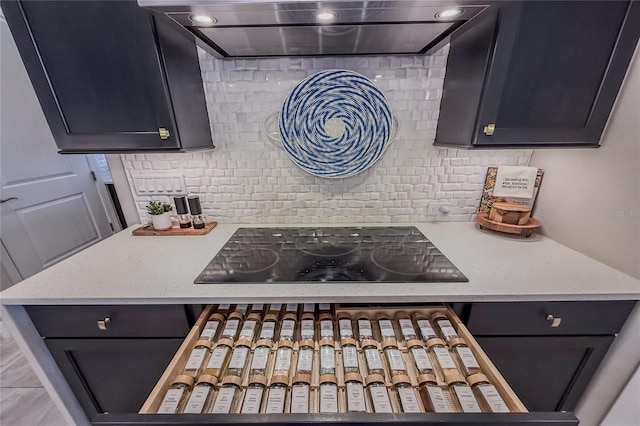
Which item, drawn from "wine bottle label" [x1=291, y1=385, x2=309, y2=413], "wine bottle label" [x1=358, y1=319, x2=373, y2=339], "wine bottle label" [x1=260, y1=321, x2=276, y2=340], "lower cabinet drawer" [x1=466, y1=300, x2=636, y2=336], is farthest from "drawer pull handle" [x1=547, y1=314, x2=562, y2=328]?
"wine bottle label" [x1=260, y1=321, x2=276, y2=340]

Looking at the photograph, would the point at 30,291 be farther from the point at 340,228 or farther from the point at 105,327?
the point at 340,228

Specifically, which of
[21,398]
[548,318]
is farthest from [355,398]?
[21,398]

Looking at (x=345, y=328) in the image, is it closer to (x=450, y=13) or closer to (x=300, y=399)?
(x=300, y=399)

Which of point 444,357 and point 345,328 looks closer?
point 444,357

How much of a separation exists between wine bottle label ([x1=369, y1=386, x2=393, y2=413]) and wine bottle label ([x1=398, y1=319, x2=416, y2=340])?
0.73ft

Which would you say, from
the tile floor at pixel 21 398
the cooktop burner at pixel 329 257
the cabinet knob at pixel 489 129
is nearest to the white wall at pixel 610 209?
the cabinet knob at pixel 489 129

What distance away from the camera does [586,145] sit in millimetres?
926

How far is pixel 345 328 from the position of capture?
2.83ft

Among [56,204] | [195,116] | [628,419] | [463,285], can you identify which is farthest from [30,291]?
[628,419]

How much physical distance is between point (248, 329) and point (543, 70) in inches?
54.5

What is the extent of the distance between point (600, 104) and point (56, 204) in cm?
375

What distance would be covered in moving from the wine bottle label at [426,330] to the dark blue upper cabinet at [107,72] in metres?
1.18

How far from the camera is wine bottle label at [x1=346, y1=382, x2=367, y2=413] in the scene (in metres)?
0.61

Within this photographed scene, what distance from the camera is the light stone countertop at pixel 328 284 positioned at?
798 mm
